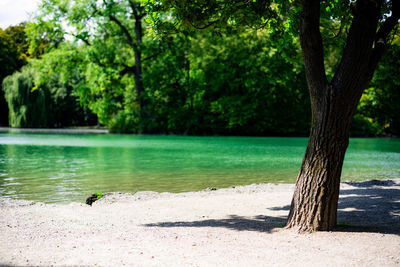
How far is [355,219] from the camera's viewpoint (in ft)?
22.4

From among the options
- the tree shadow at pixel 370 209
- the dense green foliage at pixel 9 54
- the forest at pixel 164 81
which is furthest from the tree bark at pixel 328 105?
the dense green foliage at pixel 9 54

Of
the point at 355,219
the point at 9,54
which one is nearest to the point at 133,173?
the point at 355,219

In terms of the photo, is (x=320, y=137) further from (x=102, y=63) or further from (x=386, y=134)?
(x=386, y=134)

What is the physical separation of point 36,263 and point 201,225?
2.74 metres

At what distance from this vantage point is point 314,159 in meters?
5.73

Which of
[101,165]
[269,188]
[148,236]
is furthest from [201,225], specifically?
[101,165]

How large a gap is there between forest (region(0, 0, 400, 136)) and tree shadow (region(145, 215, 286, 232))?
33.6 metres

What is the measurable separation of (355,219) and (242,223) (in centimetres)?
200

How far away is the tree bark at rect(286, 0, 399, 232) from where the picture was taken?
559 centimetres

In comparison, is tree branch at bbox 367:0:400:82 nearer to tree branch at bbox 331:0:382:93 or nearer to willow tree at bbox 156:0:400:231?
willow tree at bbox 156:0:400:231

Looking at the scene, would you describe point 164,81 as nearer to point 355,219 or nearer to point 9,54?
point 9,54

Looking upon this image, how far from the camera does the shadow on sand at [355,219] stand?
6168 mm

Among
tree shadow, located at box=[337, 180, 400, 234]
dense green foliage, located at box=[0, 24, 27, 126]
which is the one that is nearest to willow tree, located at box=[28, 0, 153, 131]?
dense green foliage, located at box=[0, 24, 27, 126]

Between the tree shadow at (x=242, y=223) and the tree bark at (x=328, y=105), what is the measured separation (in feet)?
1.67
